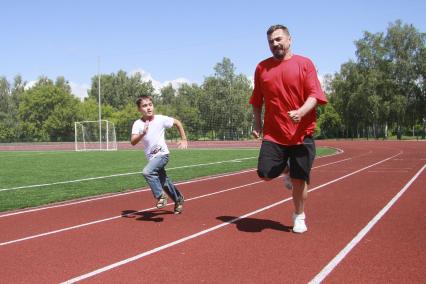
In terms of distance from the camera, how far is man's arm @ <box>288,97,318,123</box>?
5.26 meters

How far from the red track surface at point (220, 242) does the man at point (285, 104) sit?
35.0 inches

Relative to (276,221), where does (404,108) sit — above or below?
above

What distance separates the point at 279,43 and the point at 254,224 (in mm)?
2527

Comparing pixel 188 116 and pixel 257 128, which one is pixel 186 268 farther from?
pixel 188 116

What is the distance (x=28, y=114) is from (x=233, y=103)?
1346 inches

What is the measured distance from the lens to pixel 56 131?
81688 mm

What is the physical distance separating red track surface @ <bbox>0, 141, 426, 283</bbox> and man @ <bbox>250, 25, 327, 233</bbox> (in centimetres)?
89

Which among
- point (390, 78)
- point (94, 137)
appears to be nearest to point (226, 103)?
point (390, 78)

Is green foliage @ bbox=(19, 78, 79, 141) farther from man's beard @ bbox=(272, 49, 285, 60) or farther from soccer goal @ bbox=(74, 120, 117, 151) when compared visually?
man's beard @ bbox=(272, 49, 285, 60)

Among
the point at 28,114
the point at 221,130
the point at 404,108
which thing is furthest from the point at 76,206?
the point at 28,114

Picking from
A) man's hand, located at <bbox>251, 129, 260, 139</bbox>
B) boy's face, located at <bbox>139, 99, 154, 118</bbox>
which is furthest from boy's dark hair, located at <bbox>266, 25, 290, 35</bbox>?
boy's face, located at <bbox>139, 99, 154, 118</bbox>

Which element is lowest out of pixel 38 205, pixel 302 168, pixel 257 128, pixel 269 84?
pixel 38 205

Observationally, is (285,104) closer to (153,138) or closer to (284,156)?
(284,156)

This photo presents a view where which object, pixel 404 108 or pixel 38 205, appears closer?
pixel 38 205
